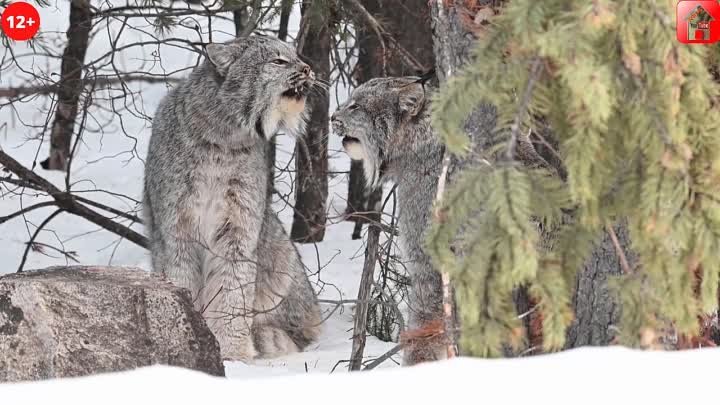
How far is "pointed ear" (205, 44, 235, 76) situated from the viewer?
6.29m

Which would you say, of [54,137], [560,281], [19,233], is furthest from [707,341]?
[54,137]

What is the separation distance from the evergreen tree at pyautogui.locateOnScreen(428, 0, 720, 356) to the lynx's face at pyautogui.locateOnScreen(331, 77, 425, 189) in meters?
2.19

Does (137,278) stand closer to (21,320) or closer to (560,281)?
(21,320)

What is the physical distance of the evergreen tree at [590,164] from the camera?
114 inches

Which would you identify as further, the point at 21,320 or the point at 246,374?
the point at 246,374

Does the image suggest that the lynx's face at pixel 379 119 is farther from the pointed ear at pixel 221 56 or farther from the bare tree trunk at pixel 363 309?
the pointed ear at pixel 221 56

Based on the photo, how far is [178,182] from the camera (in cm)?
615

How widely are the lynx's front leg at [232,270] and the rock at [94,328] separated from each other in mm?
1471

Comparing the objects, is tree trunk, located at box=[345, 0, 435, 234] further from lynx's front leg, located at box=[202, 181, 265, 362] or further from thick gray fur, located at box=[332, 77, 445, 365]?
thick gray fur, located at box=[332, 77, 445, 365]

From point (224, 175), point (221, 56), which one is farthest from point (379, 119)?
point (221, 56)

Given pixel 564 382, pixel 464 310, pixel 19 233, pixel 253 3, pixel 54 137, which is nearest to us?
pixel 464 310

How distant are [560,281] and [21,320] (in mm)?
2236

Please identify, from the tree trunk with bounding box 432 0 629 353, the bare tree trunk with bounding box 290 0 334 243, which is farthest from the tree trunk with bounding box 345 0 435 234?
the tree trunk with bounding box 432 0 629 353

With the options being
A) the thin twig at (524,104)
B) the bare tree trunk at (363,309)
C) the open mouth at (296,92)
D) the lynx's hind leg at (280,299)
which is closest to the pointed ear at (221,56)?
the open mouth at (296,92)
